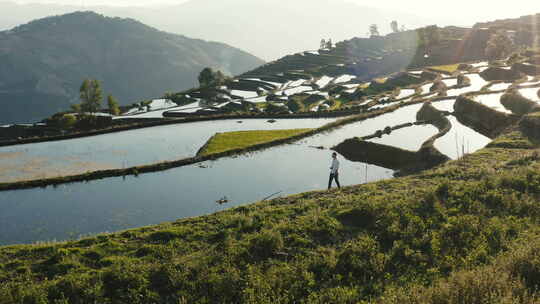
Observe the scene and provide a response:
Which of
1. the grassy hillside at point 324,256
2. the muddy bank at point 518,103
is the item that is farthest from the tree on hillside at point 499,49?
the grassy hillside at point 324,256

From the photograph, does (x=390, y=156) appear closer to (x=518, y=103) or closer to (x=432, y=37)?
(x=518, y=103)

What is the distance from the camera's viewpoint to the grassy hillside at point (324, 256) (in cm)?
930

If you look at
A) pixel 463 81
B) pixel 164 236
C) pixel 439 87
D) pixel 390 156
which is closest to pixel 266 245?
pixel 164 236

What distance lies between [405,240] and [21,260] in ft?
48.9

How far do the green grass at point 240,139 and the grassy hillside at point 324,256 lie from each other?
18.5m

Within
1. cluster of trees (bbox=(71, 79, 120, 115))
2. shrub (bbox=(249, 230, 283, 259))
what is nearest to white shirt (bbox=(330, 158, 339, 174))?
shrub (bbox=(249, 230, 283, 259))

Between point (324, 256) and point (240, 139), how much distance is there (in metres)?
29.8

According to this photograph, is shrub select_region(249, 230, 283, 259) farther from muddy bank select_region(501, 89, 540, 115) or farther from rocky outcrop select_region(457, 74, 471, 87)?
rocky outcrop select_region(457, 74, 471, 87)

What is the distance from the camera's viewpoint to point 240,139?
1606 inches

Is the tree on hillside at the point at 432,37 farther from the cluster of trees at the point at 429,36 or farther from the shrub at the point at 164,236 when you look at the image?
the shrub at the point at 164,236

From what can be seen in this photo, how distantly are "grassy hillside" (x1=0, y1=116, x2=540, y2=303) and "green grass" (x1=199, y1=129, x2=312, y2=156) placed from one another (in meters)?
18.5

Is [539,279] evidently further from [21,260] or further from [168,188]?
[168,188]

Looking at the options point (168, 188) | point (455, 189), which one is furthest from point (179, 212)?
point (455, 189)

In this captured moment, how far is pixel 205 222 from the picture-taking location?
17266 millimetres
